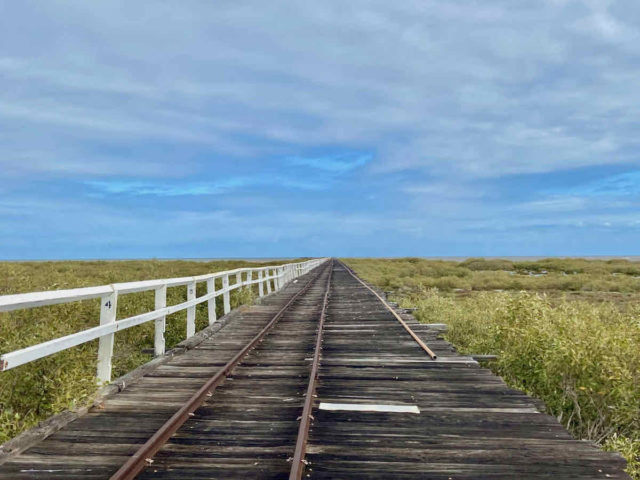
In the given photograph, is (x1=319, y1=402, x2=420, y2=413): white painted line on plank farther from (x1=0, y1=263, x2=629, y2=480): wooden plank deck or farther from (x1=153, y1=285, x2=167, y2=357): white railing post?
(x1=153, y1=285, x2=167, y2=357): white railing post

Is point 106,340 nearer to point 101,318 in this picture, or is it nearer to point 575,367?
point 101,318

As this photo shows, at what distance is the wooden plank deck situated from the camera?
4.16 metres

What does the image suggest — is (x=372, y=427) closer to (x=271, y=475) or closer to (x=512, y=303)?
(x=271, y=475)

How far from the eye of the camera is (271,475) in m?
3.99

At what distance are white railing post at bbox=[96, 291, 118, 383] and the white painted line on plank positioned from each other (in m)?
2.97

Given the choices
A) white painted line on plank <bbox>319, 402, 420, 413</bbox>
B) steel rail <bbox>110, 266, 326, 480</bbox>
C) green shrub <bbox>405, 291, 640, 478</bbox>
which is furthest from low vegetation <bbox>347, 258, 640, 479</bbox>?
steel rail <bbox>110, 266, 326, 480</bbox>

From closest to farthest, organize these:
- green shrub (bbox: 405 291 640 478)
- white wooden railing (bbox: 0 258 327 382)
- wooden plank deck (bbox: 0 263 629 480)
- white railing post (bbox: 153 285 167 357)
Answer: wooden plank deck (bbox: 0 263 629 480)
white wooden railing (bbox: 0 258 327 382)
green shrub (bbox: 405 291 640 478)
white railing post (bbox: 153 285 167 357)

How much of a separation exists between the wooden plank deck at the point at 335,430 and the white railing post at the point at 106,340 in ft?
1.31

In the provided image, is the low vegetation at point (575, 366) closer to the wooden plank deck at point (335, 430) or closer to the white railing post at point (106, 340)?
the wooden plank deck at point (335, 430)

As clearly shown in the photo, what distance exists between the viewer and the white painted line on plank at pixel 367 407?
5.76 m

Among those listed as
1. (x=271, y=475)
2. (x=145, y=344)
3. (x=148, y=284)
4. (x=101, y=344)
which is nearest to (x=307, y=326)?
(x=145, y=344)

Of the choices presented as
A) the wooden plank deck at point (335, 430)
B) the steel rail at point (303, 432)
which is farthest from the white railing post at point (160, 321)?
the steel rail at point (303, 432)

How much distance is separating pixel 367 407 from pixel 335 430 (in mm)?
904

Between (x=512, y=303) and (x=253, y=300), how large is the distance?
33.7 ft
